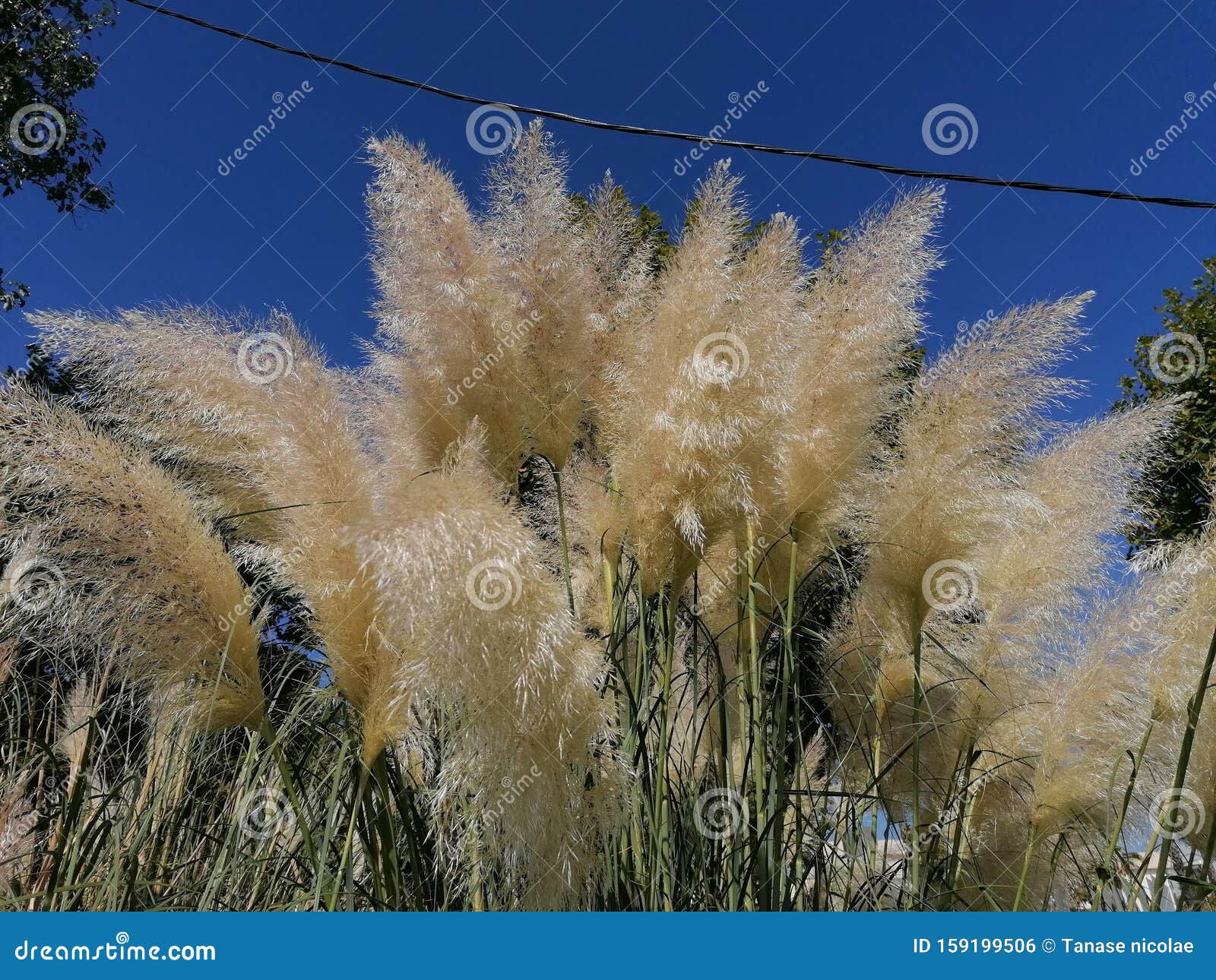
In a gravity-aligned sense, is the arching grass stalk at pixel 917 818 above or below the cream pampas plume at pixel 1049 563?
below

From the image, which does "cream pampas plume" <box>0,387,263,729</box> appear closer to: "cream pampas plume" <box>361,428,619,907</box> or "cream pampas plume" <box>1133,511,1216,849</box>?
"cream pampas plume" <box>361,428,619,907</box>

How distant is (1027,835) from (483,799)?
1971 mm

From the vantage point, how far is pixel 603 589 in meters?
2.45

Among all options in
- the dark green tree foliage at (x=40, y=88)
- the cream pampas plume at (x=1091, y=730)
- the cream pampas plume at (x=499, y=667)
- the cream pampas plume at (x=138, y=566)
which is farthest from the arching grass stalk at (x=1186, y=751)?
the dark green tree foliage at (x=40, y=88)

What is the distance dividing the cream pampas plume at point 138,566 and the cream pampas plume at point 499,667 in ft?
1.38

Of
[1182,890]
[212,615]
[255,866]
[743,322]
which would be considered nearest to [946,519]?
[743,322]

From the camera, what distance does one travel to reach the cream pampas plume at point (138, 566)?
175 centimetres

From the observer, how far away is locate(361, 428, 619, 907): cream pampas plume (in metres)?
1.43

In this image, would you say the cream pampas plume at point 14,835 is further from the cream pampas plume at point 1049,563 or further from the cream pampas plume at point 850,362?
the cream pampas plume at point 1049,563

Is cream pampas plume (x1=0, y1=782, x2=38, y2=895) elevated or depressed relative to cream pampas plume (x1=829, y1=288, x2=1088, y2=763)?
depressed

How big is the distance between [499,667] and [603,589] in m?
0.96

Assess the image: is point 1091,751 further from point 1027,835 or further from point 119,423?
point 119,423

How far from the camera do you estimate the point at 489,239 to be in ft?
8.01

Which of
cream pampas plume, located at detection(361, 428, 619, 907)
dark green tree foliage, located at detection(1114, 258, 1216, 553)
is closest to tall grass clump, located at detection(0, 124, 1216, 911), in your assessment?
cream pampas plume, located at detection(361, 428, 619, 907)
